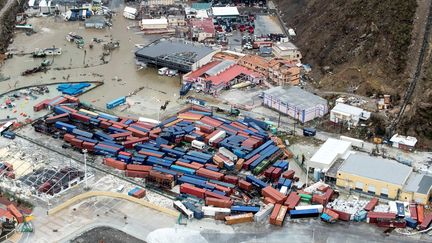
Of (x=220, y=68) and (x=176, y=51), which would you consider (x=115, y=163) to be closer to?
(x=220, y=68)

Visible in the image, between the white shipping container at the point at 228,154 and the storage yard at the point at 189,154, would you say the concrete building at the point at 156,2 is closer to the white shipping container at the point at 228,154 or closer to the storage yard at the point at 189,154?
the storage yard at the point at 189,154

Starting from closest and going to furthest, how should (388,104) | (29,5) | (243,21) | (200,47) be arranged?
(388,104) → (200,47) → (243,21) → (29,5)

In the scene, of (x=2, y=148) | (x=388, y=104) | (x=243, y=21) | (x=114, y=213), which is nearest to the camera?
(x=114, y=213)

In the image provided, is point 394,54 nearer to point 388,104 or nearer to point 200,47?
point 388,104

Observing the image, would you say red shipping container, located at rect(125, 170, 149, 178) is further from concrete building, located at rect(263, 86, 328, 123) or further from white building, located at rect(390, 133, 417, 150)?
white building, located at rect(390, 133, 417, 150)

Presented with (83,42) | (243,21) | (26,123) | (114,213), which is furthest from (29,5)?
(114,213)

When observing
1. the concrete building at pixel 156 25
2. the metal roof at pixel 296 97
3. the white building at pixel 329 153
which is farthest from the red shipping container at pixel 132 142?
the concrete building at pixel 156 25

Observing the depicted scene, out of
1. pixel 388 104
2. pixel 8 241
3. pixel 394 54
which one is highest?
pixel 394 54

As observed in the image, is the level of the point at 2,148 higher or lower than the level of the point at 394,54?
lower

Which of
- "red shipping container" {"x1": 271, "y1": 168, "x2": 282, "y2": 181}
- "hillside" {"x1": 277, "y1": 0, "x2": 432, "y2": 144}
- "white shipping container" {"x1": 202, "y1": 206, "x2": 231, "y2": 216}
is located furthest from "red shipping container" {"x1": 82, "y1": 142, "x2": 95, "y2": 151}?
"hillside" {"x1": 277, "y1": 0, "x2": 432, "y2": 144}
